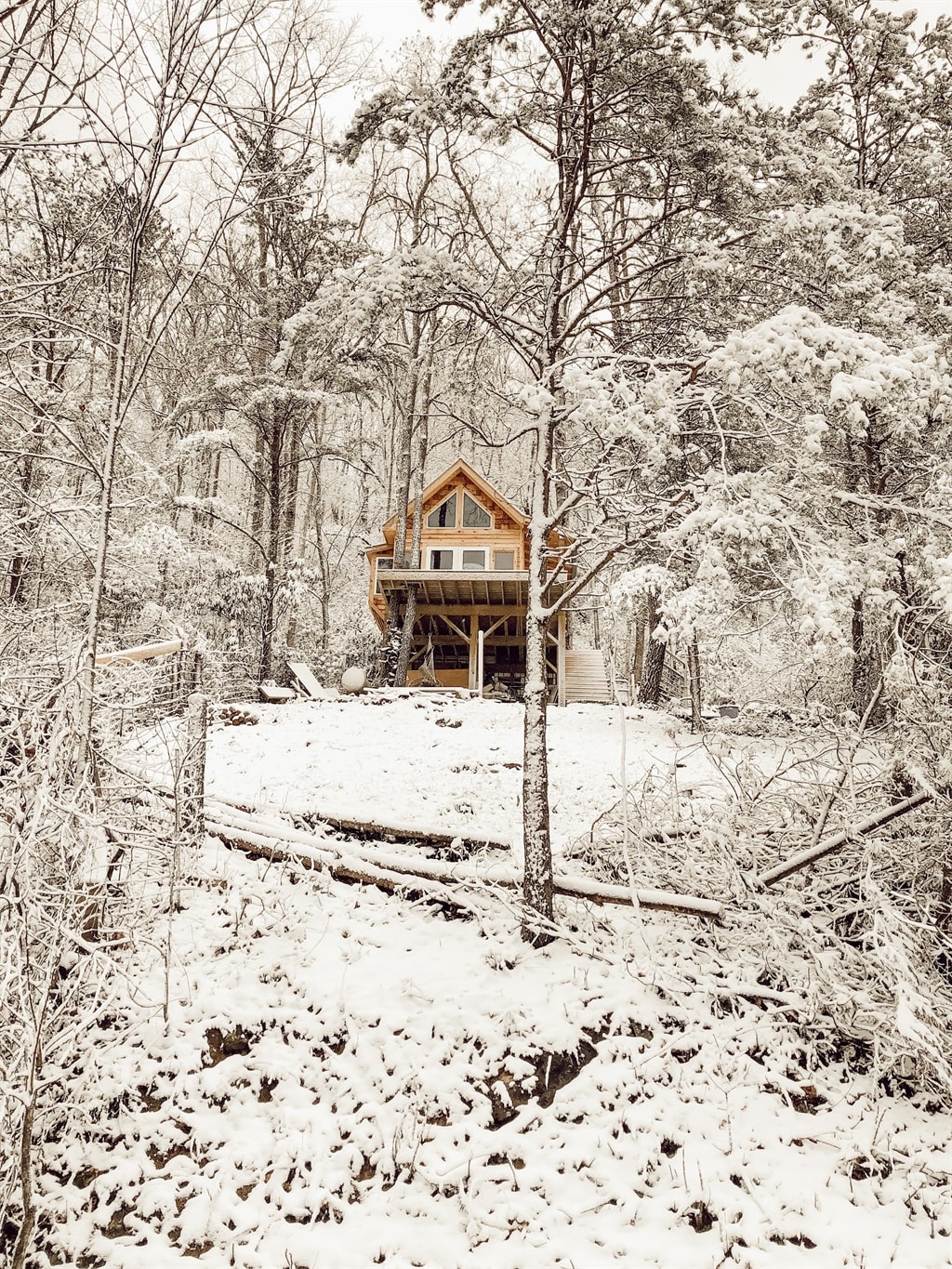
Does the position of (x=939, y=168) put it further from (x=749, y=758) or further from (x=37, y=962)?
(x=37, y=962)

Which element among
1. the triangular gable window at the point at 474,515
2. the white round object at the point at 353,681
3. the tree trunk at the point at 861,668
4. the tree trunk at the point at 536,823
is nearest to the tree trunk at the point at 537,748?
the tree trunk at the point at 536,823

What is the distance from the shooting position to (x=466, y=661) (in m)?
23.2

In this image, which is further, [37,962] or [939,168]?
[939,168]

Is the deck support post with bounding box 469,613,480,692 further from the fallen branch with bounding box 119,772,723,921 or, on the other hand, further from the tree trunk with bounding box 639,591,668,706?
the fallen branch with bounding box 119,772,723,921

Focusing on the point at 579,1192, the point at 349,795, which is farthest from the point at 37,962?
the point at 349,795

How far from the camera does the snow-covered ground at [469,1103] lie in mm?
3709

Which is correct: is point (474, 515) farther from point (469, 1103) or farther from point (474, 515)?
point (469, 1103)

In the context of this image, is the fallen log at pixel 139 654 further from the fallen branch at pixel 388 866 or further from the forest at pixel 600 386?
the fallen branch at pixel 388 866

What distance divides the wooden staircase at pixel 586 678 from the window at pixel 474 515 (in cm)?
Result: 480

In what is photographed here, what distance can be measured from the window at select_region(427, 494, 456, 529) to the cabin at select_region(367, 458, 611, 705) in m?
0.03

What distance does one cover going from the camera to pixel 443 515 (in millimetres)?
22047

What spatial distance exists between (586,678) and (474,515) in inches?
250

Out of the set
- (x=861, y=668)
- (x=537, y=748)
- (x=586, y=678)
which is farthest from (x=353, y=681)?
(x=537, y=748)

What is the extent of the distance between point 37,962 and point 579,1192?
3.26 m
